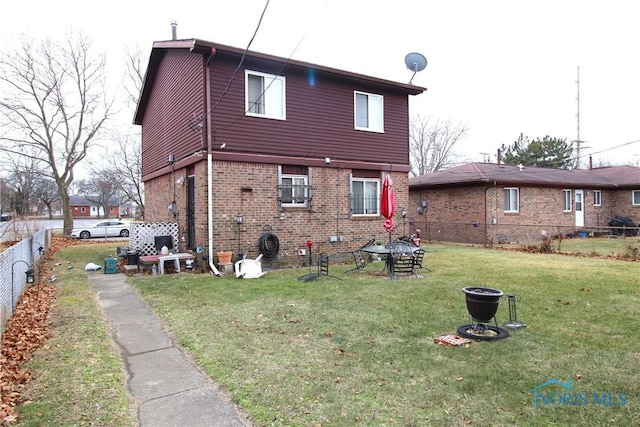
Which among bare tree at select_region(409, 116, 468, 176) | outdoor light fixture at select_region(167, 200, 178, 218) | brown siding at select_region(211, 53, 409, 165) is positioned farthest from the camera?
bare tree at select_region(409, 116, 468, 176)

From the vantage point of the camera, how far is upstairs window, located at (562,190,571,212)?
22.8 meters

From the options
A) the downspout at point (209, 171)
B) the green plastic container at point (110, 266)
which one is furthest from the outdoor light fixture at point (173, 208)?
the downspout at point (209, 171)

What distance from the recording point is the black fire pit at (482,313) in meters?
5.00

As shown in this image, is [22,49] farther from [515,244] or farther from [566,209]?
[566,209]

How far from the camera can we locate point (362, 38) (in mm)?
7254

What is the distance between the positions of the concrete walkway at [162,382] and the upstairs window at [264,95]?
21.5 ft

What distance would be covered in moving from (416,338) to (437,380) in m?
1.28

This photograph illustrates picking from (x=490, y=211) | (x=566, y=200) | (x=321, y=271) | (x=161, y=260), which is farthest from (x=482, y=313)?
(x=566, y=200)

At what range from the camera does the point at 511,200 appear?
20.4 metres

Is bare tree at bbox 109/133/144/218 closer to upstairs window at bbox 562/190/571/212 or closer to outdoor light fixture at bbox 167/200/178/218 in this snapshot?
outdoor light fixture at bbox 167/200/178/218

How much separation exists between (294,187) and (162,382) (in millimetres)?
8287

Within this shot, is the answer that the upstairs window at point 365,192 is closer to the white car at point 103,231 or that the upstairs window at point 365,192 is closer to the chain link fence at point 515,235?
the chain link fence at point 515,235

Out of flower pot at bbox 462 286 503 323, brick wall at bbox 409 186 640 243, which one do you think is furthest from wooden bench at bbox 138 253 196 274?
brick wall at bbox 409 186 640 243

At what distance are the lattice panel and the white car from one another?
18.9m
